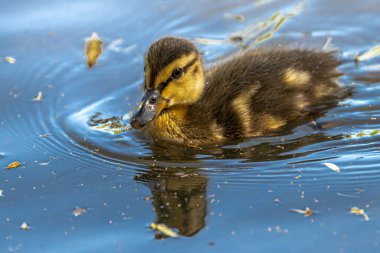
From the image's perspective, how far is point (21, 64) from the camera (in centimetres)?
502

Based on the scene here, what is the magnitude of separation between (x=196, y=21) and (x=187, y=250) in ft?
9.57

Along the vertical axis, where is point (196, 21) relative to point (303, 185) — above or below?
above

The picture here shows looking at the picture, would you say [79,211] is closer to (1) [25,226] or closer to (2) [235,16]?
(1) [25,226]

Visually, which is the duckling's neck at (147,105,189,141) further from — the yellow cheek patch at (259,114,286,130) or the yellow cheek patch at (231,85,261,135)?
the yellow cheek patch at (259,114,286,130)

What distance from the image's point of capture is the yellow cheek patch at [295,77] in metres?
4.29

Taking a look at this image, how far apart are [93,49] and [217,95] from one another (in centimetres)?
137

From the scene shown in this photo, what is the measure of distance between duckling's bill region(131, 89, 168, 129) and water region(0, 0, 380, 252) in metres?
0.16

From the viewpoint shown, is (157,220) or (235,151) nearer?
(157,220)

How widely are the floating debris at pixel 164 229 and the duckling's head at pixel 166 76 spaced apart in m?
0.88

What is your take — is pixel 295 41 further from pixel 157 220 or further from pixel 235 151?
pixel 157 220

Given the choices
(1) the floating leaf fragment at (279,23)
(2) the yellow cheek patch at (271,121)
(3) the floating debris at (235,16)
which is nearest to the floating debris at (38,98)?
(2) the yellow cheek patch at (271,121)

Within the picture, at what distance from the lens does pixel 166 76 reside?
3957mm

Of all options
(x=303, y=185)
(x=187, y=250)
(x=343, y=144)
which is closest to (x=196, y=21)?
(x=343, y=144)

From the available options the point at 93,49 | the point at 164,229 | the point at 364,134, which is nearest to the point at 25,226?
the point at 164,229
